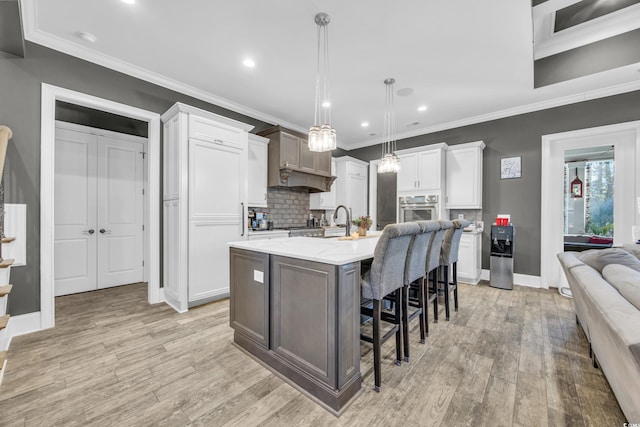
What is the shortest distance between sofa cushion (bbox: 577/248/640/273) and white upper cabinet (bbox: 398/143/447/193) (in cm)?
281

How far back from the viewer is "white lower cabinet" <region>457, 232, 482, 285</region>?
4.30m

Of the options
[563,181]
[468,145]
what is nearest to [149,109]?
[468,145]

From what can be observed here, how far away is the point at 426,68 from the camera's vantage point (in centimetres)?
315

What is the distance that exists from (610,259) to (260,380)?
2.59m

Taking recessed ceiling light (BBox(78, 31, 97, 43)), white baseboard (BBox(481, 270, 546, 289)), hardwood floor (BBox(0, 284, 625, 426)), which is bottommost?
hardwood floor (BBox(0, 284, 625, 426))

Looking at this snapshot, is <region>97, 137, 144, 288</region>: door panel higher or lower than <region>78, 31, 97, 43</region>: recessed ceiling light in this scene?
lower

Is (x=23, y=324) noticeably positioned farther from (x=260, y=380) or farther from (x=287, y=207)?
(x=287, y=207)

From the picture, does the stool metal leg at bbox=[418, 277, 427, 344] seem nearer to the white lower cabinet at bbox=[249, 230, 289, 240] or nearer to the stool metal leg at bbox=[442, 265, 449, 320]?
the stool metal leg at bbox=[442, 265, 449, 320]

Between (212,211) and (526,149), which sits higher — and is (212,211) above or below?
below

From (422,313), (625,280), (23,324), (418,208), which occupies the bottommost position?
(23,324)

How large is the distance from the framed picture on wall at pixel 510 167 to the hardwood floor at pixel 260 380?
7.95 ft

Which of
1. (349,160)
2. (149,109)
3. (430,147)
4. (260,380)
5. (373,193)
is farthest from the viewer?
(373,193)

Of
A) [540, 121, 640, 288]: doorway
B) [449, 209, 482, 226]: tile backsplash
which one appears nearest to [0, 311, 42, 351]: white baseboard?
[449, 209, 482, 226]: tile backsplash

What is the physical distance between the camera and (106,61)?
2932 millimetres
